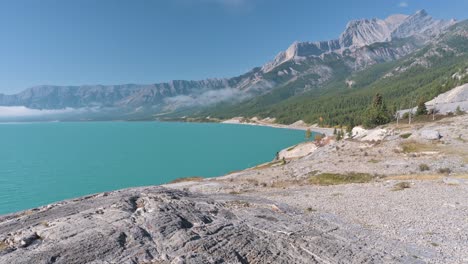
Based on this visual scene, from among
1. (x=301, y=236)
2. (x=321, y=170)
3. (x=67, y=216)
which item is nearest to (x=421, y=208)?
(x=301, y=236)

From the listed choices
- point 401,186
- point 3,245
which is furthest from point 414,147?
point 3,245

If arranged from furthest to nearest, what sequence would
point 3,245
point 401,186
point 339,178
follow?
point 339,178, point 401,186, point 3,245

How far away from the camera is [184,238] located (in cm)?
1805

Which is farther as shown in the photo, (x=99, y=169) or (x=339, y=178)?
(x=99, y=169)

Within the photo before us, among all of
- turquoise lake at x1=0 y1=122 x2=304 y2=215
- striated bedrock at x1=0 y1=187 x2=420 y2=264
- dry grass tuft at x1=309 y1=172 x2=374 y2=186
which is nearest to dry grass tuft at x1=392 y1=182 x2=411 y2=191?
dry grass tuft at x1=309 y1=172 x2=374 y2=186

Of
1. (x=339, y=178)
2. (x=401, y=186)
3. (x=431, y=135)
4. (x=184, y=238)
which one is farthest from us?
(x=431, y=135)

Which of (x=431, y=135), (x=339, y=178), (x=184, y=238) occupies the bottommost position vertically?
(x=339, y=178)

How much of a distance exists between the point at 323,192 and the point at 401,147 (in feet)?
110

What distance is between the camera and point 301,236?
63.8ft

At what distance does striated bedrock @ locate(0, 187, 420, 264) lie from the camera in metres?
16.2

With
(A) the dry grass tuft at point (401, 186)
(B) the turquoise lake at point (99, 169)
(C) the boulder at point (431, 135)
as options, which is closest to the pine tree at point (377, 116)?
(B) the turquoise lake at point (99, 169)

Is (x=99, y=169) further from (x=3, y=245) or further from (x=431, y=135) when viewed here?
(x=431, y=135)

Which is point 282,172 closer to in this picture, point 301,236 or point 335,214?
point 335,214

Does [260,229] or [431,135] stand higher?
[431,135]
